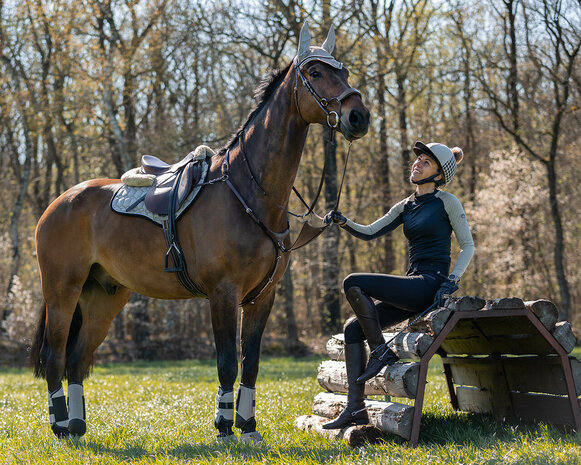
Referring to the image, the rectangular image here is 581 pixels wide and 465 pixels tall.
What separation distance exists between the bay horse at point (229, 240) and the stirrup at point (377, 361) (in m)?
0.98

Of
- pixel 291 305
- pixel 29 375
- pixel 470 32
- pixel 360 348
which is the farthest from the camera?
pixel 470 32

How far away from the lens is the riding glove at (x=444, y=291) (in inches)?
185

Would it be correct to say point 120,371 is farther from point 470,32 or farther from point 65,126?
point 470,32

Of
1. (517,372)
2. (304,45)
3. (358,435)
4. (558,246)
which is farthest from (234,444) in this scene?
(558,246)

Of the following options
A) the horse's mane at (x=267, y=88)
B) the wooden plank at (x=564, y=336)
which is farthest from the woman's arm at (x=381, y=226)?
the wooden plank at (x=564, y=336)

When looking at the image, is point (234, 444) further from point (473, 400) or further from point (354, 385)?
point (473, 400)

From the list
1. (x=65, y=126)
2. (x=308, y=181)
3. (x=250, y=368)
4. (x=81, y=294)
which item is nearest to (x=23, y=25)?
(x=65, y=126)

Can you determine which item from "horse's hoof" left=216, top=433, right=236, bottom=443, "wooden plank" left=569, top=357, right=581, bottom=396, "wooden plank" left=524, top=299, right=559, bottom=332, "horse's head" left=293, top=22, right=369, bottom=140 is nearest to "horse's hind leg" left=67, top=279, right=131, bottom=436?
"horse's hoof" left=216, top=433, right=236, bottom=443

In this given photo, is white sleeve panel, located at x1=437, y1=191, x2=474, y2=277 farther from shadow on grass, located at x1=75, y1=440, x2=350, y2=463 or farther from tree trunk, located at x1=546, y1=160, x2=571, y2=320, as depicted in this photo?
tree trunk, located at x1=546, y1=160, x2=571, y2=320

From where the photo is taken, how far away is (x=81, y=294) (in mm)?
6270

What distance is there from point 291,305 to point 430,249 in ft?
47.6

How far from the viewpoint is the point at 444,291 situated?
4.71 m

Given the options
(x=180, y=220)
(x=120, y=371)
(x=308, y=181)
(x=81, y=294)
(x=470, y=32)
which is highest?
(x=470, y=32)

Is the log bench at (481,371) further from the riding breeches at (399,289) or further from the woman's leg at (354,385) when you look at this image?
the riding breeches at (399,289)
